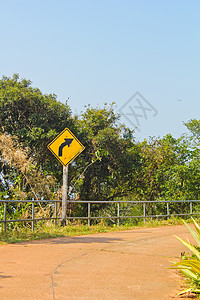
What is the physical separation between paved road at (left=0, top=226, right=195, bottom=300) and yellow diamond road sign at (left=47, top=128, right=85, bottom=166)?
4416mm

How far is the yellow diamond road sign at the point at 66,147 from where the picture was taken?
14375mm

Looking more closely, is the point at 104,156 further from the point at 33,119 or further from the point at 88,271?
the point at 88,271

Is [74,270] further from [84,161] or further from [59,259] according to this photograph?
[84,161]

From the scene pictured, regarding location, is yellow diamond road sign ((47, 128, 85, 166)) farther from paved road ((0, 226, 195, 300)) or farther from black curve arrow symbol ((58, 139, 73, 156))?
A: paved road ((0, 226, 195, 300))

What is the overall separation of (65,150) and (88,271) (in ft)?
26.8

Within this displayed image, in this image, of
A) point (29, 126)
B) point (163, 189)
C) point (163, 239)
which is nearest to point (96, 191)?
point (163, 189)

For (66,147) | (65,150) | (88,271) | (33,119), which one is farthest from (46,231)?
(33,119)

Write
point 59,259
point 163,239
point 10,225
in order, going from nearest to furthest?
1. point 59,259
2. point 163,239
3. point 10,225

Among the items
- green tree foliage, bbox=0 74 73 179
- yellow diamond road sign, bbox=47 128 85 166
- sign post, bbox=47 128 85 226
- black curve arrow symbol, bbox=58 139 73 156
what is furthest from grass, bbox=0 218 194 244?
green tree foliage, bbox=0 74 73 179

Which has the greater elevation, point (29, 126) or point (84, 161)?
point (29, 126)

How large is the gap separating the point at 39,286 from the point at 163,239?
6717 mm

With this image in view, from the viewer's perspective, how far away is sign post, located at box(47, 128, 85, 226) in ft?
47.1

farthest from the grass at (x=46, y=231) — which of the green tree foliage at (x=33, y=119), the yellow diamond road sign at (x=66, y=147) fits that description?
the green tree foliage at (x=33, y=119)

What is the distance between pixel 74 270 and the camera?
6.66 metres
